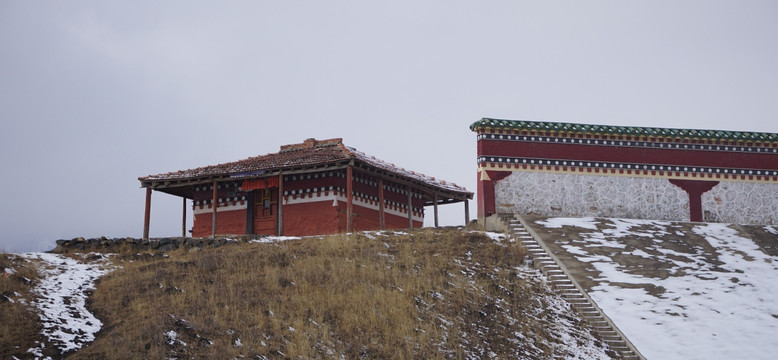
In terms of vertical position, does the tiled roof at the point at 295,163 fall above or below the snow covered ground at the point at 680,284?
above

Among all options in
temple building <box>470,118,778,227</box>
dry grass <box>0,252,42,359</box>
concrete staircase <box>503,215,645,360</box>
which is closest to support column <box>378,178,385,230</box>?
temple building <box>470,118,778,227</box>

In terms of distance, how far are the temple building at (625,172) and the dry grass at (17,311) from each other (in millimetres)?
14565

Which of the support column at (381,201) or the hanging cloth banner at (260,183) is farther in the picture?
the support column at (381,201)

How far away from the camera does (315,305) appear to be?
17656 mm

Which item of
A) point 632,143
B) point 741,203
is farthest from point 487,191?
point 741,203

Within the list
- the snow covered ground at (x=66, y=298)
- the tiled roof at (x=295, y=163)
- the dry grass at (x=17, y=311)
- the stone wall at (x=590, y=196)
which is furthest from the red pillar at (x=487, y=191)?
the dry grass at (x=17, y=311)

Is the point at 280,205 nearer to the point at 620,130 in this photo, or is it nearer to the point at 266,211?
the point at 266,211

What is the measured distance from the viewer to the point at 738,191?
30.4 m

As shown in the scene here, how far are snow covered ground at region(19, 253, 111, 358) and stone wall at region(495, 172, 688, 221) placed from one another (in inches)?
537

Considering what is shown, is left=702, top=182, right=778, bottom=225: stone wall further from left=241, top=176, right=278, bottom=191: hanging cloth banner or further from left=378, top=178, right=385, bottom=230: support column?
left=241, top=176, right=278, bottom=191: hanging cloth banner

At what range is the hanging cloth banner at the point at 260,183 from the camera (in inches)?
1166

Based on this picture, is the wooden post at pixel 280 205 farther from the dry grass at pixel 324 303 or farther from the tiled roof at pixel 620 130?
the tiled roof at pixel 620 130

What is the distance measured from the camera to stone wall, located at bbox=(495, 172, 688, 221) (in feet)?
93.3

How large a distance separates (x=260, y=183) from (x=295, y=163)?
214 centimetres
